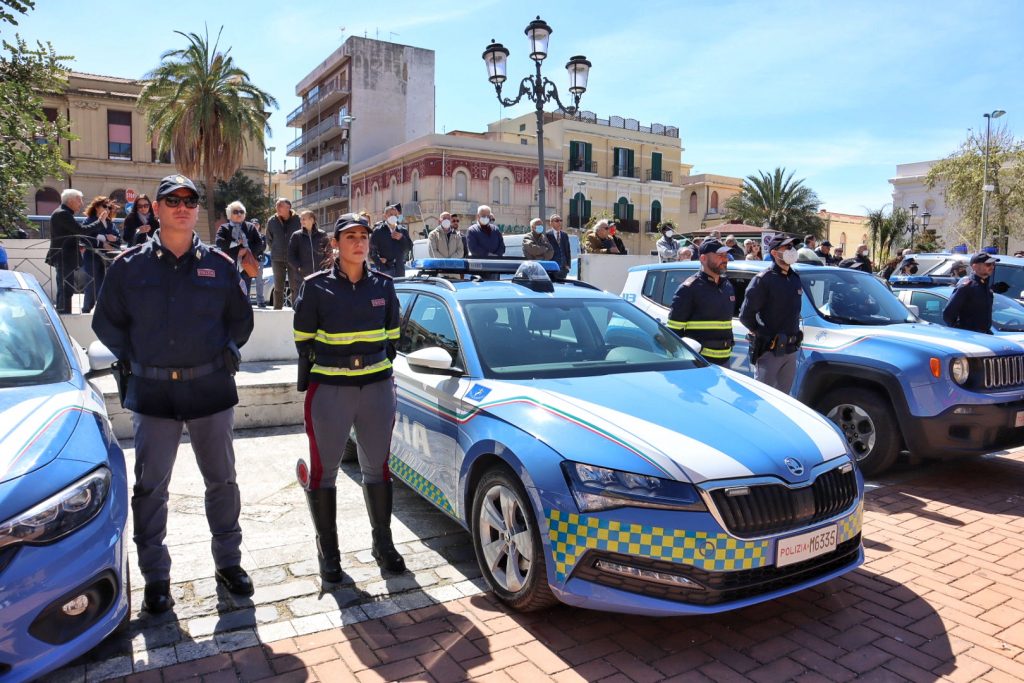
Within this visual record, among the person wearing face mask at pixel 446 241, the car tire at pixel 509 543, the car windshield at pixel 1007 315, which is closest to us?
the car tire at pixel 509 543

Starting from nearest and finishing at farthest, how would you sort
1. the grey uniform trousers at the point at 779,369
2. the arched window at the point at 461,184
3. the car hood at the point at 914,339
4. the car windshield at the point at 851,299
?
the car hood at the point at 914,339 → the grey uniform trousers at the point at 779,369 → the car windshield at the point at 851,299 → the arched window at the point at 461,184

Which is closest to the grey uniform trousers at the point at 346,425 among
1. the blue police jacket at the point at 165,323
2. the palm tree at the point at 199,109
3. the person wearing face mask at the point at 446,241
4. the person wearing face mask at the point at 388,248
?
the blue police jacket at the point at 165,323

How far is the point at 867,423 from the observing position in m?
6.02

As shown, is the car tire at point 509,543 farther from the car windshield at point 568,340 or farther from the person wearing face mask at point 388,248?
the person wearing face mask at point 388,248

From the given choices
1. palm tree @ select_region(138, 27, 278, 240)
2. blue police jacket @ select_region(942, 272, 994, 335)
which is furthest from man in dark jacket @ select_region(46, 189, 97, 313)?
palm tree @ select_region(138, 27, 278, 240)

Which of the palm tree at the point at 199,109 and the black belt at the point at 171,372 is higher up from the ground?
the palm tree at the point at 199,109

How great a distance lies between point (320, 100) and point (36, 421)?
51.0 meters

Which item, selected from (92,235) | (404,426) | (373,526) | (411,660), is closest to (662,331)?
(404,426)

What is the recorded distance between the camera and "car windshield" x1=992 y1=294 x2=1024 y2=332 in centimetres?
940

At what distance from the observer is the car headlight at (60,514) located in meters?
2.54

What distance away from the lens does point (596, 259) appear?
1430 centimetres

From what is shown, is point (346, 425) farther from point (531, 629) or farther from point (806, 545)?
point (806, 545)

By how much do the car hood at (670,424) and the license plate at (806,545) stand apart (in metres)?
0.26

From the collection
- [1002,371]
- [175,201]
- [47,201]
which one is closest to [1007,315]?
[1002,371]
